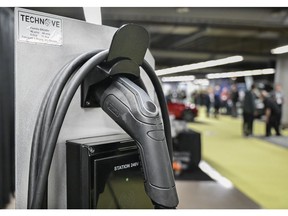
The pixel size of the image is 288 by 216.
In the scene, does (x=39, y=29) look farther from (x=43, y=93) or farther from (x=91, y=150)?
(x=91, y=150)

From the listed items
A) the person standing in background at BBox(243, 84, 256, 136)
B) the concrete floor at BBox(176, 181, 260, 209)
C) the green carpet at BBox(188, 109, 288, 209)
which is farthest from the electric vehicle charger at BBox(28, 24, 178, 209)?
the person standing in background at BBox(243, 84, 256, 136)

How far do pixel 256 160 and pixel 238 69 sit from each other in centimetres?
1259

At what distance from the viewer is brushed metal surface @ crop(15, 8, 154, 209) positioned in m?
0.70

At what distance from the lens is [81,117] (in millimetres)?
838

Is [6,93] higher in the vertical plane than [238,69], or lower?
lower

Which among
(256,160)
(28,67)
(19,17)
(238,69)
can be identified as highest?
(238,69)

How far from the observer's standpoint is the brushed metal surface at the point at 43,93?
704 mm

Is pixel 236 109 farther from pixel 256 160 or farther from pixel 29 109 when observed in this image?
pixel 29 109

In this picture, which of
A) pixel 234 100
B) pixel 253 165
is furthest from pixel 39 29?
pixel 234 100

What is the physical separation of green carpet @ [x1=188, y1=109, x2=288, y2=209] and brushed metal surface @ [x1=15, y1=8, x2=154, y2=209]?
3.30 meters

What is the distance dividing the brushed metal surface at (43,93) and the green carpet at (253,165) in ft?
10.8

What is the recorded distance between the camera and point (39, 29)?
72 centimetres
